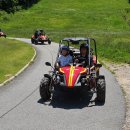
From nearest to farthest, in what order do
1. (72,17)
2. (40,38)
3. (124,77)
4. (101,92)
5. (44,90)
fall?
(101,92) < (44,90) < (124,77) < (40,38) < (72,17)

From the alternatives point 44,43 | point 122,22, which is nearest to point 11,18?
point 122,22

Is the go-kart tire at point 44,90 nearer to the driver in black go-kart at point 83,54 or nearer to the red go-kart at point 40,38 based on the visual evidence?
the driver in black go-kart at point 83,54

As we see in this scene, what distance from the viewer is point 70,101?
51.2ft

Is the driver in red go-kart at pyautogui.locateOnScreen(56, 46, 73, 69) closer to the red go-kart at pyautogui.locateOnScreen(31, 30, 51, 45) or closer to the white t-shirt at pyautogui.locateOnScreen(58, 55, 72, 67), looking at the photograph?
the white t-shirt at pyautogui.locateOnScreen(58, 55, 72, 67)

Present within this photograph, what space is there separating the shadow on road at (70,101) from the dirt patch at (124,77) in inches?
57.5

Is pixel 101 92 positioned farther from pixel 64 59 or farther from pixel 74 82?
pixel 64 59

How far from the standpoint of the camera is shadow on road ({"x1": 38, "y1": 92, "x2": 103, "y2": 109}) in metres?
14.9

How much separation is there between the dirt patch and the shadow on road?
1.46 meters

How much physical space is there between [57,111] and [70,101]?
1.73 metres

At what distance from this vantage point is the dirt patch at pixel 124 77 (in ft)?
45.3

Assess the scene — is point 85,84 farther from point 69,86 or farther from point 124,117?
point 124,117

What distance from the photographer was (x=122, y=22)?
9675 cm

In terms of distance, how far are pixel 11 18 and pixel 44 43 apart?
50236 mm

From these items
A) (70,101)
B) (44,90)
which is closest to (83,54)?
(70,101)
